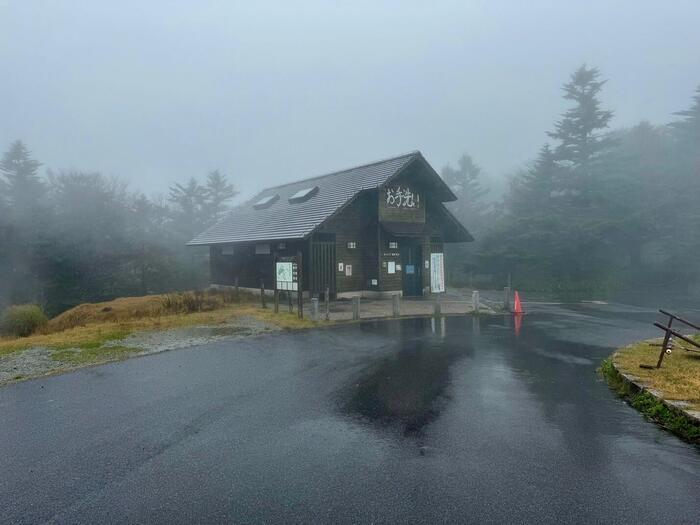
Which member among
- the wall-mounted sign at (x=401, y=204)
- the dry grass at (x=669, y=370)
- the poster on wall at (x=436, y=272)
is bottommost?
the dry grass at (x=669, y=370)

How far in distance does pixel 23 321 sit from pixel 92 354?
22.3ft

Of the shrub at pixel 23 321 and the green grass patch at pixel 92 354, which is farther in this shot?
the shrub at pixel 23 321

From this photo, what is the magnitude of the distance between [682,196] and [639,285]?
6.63m

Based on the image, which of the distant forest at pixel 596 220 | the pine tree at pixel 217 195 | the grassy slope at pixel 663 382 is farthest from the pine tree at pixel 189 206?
the grassy slope at pixel 663 382

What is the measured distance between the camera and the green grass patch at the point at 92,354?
9.62m

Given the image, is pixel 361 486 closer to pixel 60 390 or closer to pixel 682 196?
pixel 60 390

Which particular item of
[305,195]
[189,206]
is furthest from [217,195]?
[305,195]

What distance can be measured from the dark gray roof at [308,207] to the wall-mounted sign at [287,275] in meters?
1.16

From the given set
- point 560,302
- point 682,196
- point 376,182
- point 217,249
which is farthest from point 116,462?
point 682,196

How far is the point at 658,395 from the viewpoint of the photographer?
6371 millimetres

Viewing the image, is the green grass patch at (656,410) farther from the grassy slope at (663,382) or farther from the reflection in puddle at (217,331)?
the reflection in puddle at (217,331)

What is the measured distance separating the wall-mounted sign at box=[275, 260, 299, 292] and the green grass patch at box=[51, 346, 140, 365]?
8392 millimetres

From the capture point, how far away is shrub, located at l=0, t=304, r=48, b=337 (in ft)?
48.6

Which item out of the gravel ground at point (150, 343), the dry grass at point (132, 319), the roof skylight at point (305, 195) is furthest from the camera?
the roof skylight at point (305, 195)
